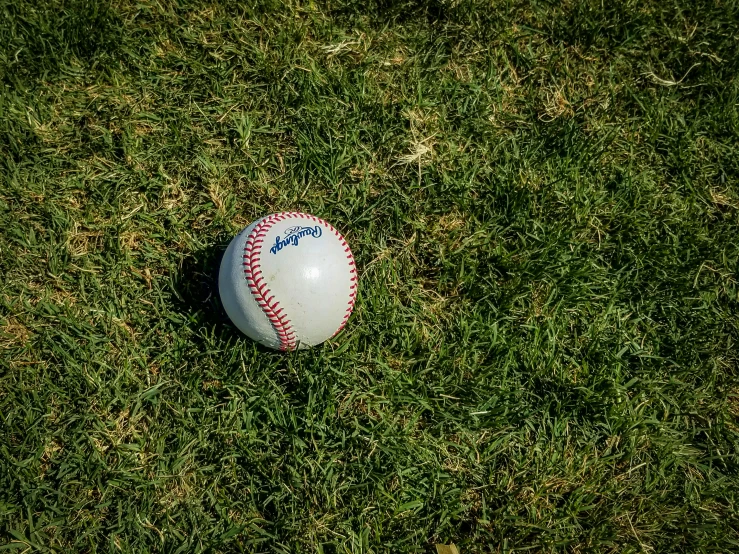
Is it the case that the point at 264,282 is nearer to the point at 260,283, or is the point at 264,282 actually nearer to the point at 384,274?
the point at 260,283

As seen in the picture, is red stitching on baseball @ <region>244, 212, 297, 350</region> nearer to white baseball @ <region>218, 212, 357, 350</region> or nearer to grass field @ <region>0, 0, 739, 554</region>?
white baseball @ <region>218, 212, 357, 350</region>

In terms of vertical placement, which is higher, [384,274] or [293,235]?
[293,235]

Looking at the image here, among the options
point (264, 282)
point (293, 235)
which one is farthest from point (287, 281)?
point (293, 235)

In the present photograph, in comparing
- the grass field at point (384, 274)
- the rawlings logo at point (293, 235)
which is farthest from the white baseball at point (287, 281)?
the grass field at point (384, 274)

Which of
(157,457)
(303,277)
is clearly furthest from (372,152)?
(157,457)

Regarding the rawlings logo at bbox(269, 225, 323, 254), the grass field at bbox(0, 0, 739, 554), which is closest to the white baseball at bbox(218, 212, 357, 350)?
the rawlings logo at bbox(269, 225, 323, 254)

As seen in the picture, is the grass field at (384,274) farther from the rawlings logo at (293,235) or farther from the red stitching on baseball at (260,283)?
the rawlings logo at (293,235)
